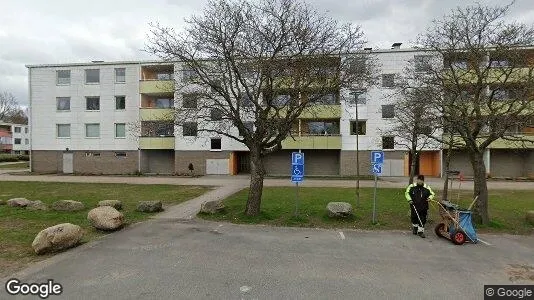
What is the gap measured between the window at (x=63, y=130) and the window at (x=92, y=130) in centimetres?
213

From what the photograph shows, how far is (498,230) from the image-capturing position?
1060 centimetres

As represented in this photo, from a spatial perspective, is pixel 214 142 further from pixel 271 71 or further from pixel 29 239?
pixel 29 239

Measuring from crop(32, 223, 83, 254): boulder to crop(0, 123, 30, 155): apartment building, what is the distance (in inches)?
3473

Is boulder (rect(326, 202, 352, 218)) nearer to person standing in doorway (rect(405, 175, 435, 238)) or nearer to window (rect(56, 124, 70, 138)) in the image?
person standing in doorway (rect(405, 175, 435, 238))

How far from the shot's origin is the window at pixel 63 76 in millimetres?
35375

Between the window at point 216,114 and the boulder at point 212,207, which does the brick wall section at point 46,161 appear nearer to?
the window at point 216,114

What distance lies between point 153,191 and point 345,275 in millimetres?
16262

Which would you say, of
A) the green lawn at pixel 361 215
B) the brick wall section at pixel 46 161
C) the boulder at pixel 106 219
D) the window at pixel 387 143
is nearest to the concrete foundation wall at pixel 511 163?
the window at pixel 387 143

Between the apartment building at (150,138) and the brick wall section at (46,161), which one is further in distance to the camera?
the brick wall section at (46,161)

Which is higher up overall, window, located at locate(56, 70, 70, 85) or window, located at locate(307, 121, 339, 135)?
window, located at locate(56, 70, 70, 85)

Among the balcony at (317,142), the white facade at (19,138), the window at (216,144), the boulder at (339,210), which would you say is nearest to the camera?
the boulder at (339,210)

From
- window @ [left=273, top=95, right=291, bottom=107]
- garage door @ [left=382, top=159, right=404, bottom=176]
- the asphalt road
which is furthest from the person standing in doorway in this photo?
garage door @ [left=382, top=159, right=404, bottom=176]

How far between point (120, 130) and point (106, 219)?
27252mm

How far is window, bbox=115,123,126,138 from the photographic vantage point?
1362 inches
